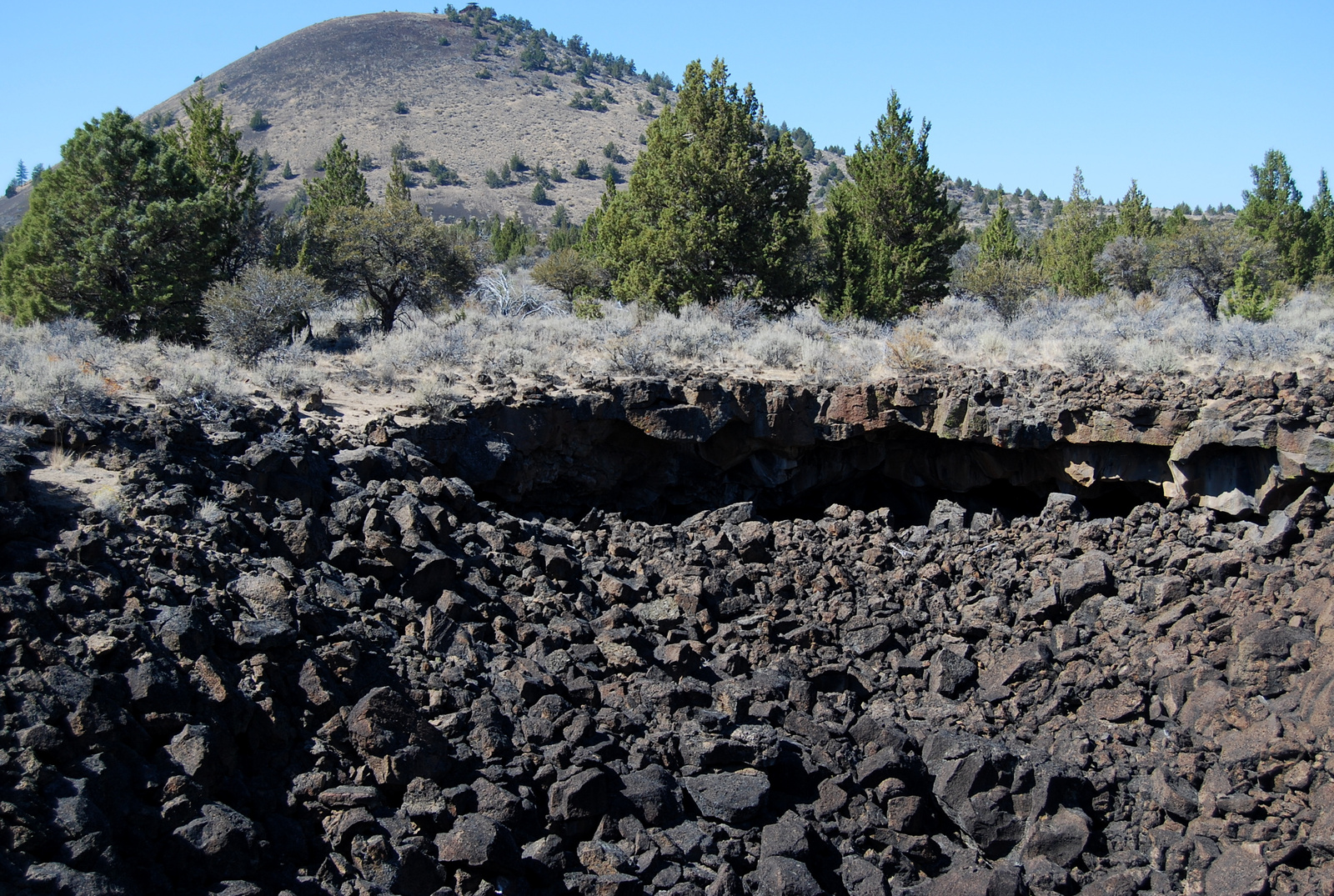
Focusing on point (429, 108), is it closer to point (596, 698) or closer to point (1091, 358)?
point (1091, 358)

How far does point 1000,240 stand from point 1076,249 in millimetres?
2466

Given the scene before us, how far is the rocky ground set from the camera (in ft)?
18.8

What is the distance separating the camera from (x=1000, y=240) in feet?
97.9

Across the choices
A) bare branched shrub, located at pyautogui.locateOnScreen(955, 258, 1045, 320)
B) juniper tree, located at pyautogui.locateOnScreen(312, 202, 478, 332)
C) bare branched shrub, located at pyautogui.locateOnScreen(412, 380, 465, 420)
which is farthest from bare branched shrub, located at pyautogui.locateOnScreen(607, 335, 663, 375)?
bare branched shrub, located at pyautogui.locateOnScreen(955, 258, 1045, 320)

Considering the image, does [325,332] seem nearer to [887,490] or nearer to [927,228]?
[887,490]

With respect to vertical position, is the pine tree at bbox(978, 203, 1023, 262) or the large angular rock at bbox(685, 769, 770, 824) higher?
the pine tree at bbox(978, 203, 1023, 262)

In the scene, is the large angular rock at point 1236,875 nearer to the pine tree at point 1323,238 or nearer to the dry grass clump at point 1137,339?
the dry grass clump at point 1137,339

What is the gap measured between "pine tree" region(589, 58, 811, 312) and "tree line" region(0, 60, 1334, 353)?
44mm

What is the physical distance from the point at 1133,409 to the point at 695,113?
1091cm

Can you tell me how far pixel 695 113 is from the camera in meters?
18.5

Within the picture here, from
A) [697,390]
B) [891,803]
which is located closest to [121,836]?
[891,803]

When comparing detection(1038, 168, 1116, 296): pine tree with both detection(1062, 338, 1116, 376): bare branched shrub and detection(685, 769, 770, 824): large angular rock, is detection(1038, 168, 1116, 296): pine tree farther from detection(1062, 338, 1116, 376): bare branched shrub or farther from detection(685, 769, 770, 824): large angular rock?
detection(685, 769, 770, 824): large angular rock

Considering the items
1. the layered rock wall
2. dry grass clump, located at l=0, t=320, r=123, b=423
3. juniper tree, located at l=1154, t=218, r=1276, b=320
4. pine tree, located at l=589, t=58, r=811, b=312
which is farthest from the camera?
juniper tree, located at l=1154, t=218, r=1276, b=320

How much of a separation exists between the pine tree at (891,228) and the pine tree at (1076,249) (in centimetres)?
604
